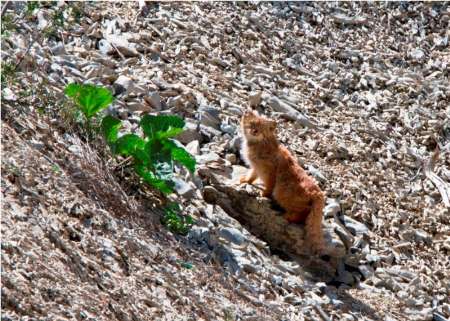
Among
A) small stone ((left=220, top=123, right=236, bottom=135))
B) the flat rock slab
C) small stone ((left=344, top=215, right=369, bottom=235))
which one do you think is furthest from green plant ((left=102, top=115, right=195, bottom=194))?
small stone ((left=344, top=215, right=369, bottom=235))

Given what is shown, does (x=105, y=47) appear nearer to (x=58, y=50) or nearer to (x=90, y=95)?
(x=58, y=50)

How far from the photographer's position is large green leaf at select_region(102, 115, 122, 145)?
7605mm

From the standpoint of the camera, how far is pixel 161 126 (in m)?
7.63

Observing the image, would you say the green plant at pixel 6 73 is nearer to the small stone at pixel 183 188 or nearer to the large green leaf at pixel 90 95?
the large green leaf at pixel 90 95

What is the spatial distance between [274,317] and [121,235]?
1.35 meters

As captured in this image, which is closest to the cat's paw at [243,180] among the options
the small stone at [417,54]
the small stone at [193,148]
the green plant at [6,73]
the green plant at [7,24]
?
the small stone at [193,148]

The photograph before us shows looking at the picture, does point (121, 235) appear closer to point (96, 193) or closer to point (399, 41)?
point (96, 193)

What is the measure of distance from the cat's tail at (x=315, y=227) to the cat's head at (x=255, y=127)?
73 cm

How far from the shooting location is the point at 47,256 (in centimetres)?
606

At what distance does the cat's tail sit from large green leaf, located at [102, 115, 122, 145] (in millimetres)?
1979

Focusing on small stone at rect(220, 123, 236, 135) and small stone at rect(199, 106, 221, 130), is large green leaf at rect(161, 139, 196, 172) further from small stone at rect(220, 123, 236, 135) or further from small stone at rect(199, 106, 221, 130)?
small stone at rect(220, 123, 236, 135)

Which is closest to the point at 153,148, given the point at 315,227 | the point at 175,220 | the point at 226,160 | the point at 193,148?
the point at 175,220

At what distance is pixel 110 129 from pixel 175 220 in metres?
0.87

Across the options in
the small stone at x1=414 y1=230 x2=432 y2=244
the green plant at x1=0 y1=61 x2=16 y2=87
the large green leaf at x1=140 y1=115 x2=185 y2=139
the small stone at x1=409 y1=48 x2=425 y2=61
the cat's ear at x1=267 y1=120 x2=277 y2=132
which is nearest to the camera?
the green plant at x1=0 y1=61 x2=16 y2=87
